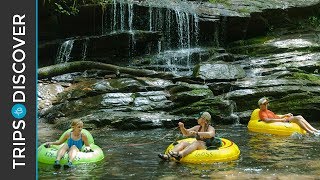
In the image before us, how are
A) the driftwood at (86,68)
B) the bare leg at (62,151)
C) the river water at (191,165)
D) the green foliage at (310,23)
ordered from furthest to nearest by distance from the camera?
the green foliage at (310,23) < the driftwood at (86,68) < the bare leg at (62,151) < the river water at (191,165)

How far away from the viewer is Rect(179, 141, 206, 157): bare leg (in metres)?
8.68

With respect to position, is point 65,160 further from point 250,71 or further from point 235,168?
point 250,71

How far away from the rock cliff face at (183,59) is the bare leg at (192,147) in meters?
4.41

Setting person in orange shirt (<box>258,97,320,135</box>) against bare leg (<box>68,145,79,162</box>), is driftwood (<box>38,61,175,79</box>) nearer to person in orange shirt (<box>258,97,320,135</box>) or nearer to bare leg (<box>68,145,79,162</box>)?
person in orange shirt (<box>258,97,320,135</box>)

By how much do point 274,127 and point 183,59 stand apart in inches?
304

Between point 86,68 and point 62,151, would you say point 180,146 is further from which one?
point 86,68

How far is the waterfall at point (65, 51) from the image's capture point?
19500mm

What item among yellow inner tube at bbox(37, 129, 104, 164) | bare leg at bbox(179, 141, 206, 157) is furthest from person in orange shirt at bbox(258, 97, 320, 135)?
yellow inner tube at bbox(37, 129, 104, 164)

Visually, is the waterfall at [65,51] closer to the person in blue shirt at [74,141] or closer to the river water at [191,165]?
the river water at [191,165]

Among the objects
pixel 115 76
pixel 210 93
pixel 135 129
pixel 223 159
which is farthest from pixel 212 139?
pixel 115 76

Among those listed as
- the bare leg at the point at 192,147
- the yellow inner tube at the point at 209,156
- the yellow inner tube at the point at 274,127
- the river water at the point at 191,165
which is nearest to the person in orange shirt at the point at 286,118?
the yellow inner tube at the point at 274,127

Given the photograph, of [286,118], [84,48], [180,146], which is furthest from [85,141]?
[84,48]

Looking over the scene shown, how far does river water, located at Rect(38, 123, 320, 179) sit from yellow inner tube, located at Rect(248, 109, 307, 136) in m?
0.28

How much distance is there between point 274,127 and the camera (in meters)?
12.4
